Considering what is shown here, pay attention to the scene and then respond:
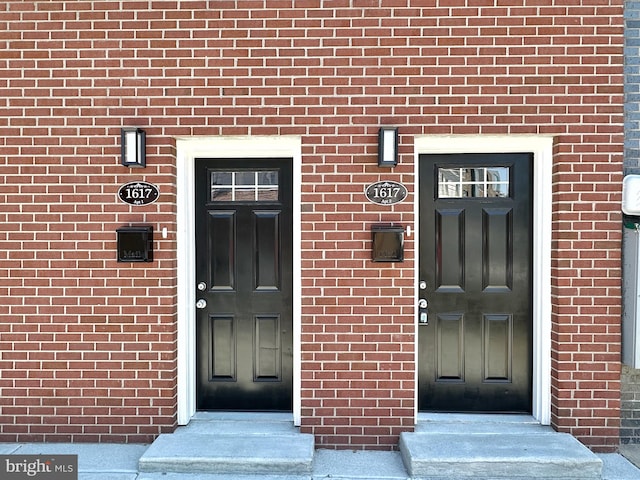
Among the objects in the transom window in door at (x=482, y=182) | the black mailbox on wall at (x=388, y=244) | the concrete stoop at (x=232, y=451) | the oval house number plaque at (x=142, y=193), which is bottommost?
the concrete stoop at (x=232, y=451)

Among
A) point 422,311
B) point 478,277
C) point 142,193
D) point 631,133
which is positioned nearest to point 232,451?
point 422,311

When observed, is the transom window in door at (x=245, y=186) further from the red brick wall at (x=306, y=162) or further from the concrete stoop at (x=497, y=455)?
the concrete stoop at (x=497, y=455)

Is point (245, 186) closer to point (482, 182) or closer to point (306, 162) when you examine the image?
point (306, 162)

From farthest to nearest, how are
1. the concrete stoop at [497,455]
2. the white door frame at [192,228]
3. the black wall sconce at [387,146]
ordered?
the white door frame at [192,228]
the black wall sconce at [387,146]
the concrete stoop at [497,455]

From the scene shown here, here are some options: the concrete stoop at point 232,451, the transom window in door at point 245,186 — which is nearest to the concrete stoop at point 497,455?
the concrete stoop at point 232,451

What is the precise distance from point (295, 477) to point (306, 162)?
2.35 m

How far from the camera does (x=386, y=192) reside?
3881 mm

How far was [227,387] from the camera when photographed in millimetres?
4316

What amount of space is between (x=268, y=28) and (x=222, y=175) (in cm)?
126

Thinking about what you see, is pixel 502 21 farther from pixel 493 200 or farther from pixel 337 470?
pixel 337 470

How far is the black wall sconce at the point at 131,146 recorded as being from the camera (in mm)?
3830

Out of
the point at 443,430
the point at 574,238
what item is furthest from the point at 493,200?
the point at 443,430

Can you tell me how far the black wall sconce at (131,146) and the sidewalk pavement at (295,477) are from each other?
→ 229 cm

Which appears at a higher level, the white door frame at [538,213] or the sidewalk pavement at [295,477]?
the white door frame at [538,213]
